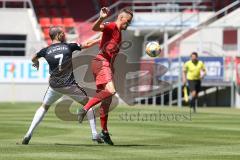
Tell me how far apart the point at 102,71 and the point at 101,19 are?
4.07ft

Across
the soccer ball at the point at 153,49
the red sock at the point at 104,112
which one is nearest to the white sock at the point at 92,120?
the red sock at the point at 104,112

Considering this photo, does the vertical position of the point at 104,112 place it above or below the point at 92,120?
above

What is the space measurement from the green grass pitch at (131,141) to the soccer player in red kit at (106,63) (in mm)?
710

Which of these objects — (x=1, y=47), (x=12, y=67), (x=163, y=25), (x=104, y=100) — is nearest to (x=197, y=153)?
(x=104, y=100)

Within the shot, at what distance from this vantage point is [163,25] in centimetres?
4544

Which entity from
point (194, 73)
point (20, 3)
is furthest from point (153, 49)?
point (20, 3)

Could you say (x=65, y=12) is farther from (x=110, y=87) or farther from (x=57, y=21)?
(x=110, y=87)

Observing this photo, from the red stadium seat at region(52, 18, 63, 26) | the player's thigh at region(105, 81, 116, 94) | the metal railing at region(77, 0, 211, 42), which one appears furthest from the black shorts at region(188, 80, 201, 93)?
the red stadium seat at region(52, 18, 63, 26)

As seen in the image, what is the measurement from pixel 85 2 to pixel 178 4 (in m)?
6.00

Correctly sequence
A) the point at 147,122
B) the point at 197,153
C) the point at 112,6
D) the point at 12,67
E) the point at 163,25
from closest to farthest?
the point at 197,153, the point at 147,122, the point at 12,67, the point at 163,25, the point at 112,6

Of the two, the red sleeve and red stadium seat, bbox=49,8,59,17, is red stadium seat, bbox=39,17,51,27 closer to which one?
red stadium seat, bbox=49,8,59,17

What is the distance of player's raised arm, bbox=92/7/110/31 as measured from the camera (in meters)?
14.5

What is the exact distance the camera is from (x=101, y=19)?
1455 centimetres

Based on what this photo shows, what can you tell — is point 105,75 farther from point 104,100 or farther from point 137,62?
point 137,62
